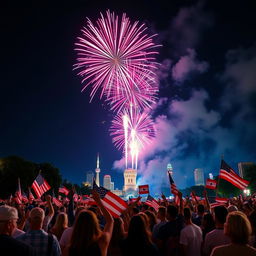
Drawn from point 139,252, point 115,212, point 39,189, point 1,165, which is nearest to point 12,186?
point 1,165

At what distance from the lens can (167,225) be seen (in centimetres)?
632

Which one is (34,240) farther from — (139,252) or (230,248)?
(230,248)

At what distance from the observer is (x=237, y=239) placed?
359cm

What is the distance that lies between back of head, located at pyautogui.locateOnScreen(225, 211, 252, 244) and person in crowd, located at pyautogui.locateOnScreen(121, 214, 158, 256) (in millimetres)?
1253

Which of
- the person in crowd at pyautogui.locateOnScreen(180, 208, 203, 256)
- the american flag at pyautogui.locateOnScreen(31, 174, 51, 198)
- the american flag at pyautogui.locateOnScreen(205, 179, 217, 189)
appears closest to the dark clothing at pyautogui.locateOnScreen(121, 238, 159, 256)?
the person in crowd at pyautogui.locateOnScreen(180, 208, 203, 256)

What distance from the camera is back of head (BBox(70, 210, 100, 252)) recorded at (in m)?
3.44

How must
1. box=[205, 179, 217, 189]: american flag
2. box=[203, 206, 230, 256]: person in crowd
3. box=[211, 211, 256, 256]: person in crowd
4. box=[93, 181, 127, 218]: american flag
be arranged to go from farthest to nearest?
box=[205, 179, 217, 189]: american flag < box=[93, 181, 127, 218]: american flag < box=[203, 206, 230, 256]: person in crowd < box=[211, 211, 256, 256]: person in crowd

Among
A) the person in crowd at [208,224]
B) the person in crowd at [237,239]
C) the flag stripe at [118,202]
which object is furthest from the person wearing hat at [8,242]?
the person in crowd at [208,224]

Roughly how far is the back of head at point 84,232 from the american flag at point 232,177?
14454 mm

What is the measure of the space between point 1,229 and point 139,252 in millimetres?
2169

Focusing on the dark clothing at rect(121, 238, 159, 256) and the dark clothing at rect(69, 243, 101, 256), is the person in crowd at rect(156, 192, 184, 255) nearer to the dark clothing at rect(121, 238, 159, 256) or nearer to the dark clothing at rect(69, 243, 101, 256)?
the dark clothing at rect(121, 238, 159, 256)

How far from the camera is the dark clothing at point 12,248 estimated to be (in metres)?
3.25

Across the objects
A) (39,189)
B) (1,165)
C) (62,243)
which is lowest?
(62,243)

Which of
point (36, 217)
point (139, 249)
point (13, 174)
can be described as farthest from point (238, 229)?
point (13, 174)
